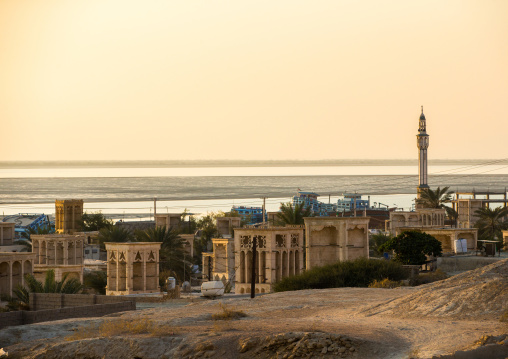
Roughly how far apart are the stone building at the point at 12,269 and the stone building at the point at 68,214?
2465 cm

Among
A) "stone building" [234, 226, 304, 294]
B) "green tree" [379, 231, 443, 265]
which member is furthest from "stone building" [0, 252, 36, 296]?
"green tree" [379, 231, 443, 265]

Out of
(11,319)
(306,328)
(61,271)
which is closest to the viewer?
(306,328)

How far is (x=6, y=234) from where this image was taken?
51312mm

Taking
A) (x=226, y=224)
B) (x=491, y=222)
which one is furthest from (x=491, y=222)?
(x=226, y=224)

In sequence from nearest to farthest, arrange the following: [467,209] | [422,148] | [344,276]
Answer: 1. [344,276]
2. [467,209]
3. [422,148]

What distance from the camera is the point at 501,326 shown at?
17.1m

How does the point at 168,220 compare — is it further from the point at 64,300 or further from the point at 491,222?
the point at 64,300

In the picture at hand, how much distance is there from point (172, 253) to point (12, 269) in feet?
37.3

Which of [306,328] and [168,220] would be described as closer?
[306,328]

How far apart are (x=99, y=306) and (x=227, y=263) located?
20.4 metres

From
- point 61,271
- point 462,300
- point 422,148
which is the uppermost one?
point 422,148

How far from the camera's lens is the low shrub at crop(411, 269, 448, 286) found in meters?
31.4

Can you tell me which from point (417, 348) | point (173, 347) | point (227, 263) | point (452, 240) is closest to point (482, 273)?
point (417, 348)

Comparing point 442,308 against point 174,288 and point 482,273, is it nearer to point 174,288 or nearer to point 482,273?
point 482,273
